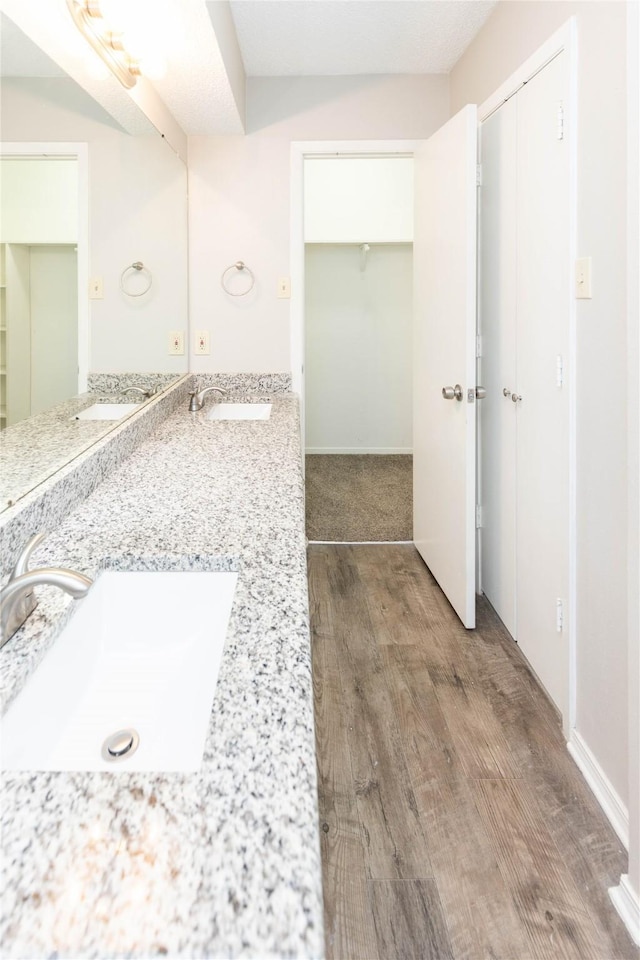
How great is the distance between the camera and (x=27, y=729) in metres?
0.65

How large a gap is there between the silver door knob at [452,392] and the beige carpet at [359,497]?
1.24 meters

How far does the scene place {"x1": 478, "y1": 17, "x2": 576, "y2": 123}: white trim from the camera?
163 cm

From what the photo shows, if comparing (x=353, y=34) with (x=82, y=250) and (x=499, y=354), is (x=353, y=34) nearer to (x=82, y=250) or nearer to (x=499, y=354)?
(x=499, y=354)

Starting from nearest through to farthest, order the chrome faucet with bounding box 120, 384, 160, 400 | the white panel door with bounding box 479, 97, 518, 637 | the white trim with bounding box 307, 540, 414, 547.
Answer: the chrome faucet with bounding box 120, 384, 160, 400 → the white panel door with bounding box 479, 97, 518, 637 → the white trim with bounding box 307, 540, 414, 547

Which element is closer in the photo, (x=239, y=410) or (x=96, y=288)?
(x=96, y=288)

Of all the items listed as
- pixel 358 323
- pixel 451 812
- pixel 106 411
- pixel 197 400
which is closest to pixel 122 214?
pixel 106 411

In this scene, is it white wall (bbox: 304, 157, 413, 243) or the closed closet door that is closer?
the closed closet door

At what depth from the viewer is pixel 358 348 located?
→ 5.48 metres

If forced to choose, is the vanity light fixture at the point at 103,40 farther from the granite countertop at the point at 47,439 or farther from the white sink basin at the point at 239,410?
the white sink basin at the point at 239,410

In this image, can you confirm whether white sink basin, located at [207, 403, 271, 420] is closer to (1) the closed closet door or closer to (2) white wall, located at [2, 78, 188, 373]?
(2) white wall, located at [2, 78, 188, 373]

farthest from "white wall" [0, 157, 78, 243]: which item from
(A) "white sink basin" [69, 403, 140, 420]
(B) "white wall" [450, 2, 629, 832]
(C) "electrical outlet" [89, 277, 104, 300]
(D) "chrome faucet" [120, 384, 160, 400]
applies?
(B) "white wall" [450, 2, 629, 832]

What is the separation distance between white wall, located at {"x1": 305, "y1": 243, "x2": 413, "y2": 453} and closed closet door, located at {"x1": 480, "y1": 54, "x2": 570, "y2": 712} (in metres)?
3.02

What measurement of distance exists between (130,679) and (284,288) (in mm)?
2556

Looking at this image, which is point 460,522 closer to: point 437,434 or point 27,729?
point 437,434
